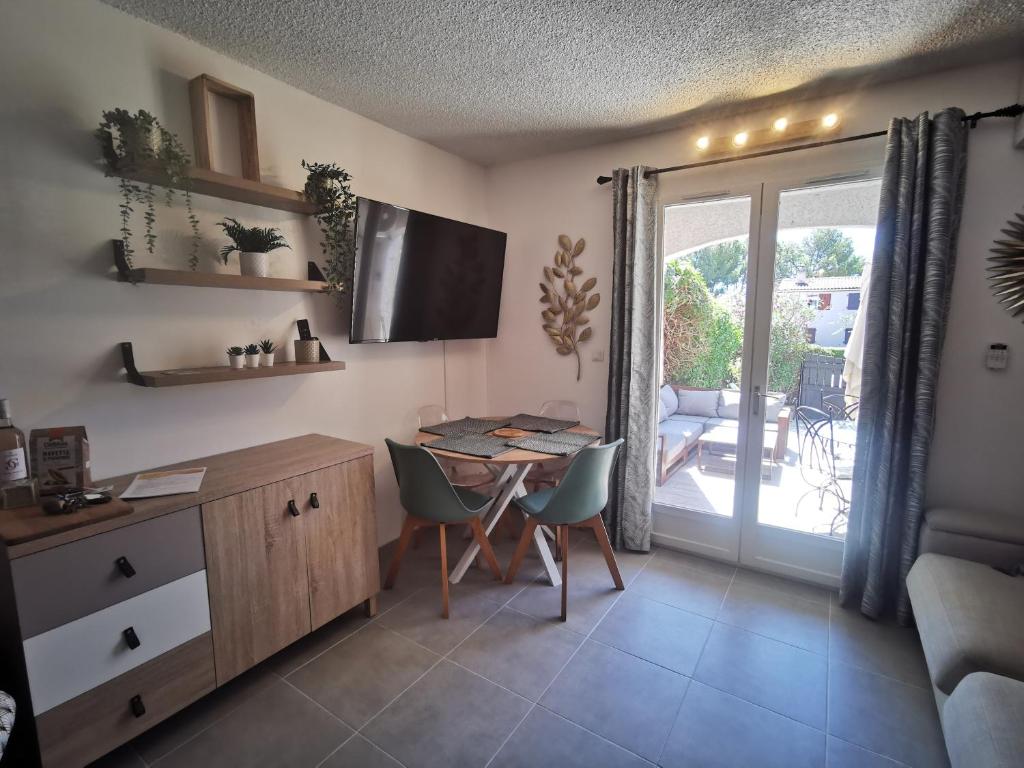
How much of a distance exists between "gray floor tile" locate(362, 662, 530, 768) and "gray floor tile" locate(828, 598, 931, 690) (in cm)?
149

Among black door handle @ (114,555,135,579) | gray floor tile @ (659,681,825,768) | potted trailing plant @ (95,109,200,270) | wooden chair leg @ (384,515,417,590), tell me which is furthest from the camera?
wooden chair leg @ (384,515,417,590)

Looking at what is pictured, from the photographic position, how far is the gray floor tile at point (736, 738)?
1637 mm

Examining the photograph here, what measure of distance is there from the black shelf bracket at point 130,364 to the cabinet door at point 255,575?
608 mm

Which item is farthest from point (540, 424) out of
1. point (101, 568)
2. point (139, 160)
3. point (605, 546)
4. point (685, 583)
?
point (139, 160)

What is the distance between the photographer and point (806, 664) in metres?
2.10

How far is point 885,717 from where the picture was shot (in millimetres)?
1812

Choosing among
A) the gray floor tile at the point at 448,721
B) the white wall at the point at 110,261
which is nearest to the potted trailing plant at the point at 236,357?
the white wall at the point at 110,261

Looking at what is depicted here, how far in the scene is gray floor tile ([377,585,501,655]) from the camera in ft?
7.43

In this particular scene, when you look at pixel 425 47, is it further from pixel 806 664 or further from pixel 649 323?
pixel 806 664

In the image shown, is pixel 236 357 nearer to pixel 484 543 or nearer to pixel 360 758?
pixel 484 543

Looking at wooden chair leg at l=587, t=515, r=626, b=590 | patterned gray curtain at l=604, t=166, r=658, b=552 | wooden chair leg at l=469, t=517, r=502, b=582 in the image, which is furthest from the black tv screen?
wooden chair leg at l=587, t=515, r=626, b=590

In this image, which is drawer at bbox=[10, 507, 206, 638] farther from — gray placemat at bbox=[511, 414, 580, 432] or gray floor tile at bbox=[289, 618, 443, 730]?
gray placemat at bbox=[511, 414, 580, 432]

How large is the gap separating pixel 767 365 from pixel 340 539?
248cm

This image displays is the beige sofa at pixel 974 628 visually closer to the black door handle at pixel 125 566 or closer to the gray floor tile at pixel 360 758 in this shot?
the gray floor tile at pixel 360 758
